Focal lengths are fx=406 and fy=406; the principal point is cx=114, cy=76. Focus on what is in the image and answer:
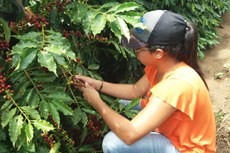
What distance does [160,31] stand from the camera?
220 centimetres

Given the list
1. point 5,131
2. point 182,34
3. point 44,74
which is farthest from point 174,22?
point 5,131

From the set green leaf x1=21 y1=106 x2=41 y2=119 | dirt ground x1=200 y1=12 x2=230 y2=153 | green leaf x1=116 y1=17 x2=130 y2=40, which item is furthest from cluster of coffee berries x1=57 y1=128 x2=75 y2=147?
dirt ground x1=200 y1=12 x2=230 y2=153

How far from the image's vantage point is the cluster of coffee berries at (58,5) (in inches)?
95.2

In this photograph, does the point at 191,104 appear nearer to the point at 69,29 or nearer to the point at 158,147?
the point at 158,147

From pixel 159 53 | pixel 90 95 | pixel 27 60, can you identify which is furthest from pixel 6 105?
pixel 159 53

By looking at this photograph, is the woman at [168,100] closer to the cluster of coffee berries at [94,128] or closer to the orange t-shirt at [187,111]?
the orange t-shirt at [187,111]

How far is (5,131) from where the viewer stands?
85.3 inches

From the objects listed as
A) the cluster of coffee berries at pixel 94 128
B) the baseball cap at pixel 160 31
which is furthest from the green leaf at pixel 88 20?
the cluster of coffee berries at pixel 94 128

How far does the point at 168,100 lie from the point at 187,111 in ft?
0.47

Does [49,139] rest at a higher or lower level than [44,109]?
lower

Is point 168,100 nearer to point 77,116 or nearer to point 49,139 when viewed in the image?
point 77,116

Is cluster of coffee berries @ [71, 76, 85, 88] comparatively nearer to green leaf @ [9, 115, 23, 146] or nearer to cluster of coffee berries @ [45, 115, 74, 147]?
cluster of coffee berries @ [45, 115, 74, 147]

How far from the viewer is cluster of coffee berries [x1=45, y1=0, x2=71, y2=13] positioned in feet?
7.93

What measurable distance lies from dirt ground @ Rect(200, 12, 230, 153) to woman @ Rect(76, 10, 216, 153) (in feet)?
4.64
